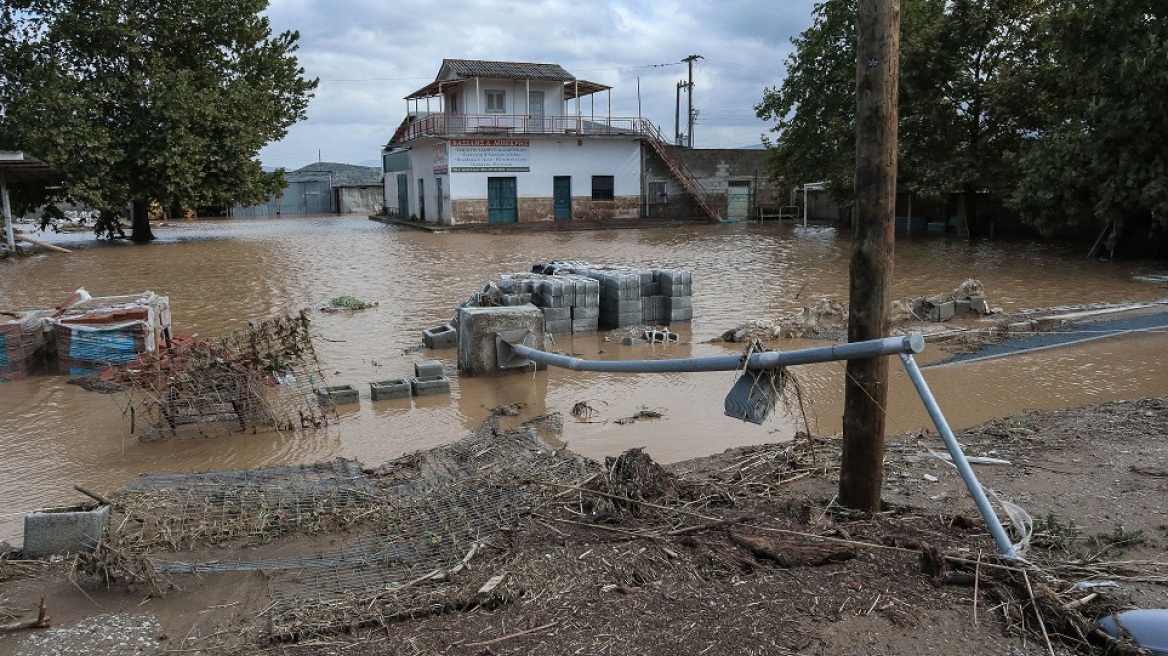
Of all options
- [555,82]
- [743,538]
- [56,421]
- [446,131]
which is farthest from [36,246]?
[743,538]

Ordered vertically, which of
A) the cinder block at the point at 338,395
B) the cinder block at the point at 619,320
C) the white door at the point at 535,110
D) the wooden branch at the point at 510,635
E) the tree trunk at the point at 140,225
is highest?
the white door at the point at 535,110

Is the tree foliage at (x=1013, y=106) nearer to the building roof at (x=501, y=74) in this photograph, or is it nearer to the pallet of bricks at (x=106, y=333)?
the building roof at (x=501, y=74)

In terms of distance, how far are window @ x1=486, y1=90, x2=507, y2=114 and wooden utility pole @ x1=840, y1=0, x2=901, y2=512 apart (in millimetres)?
37836

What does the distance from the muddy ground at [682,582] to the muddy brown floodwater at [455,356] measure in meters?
2.40

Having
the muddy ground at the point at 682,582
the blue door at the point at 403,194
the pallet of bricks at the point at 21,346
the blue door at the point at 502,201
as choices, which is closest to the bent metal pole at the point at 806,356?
the muddy ground at the point at 682,582

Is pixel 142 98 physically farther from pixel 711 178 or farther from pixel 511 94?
pixel 711 178

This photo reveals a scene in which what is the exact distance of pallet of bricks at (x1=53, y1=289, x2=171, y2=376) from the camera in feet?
34.3

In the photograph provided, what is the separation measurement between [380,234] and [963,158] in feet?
77.2

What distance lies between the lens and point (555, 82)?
4131 centimetres

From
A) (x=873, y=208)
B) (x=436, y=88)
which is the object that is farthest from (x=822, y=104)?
A: (x=873, y=208)

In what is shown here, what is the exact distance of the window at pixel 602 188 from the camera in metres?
42.4

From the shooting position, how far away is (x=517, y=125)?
134 ft

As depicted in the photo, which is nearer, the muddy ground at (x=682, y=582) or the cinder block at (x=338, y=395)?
the muddy ground at (x=682, y=582)

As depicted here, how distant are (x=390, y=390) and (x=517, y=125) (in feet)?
107
